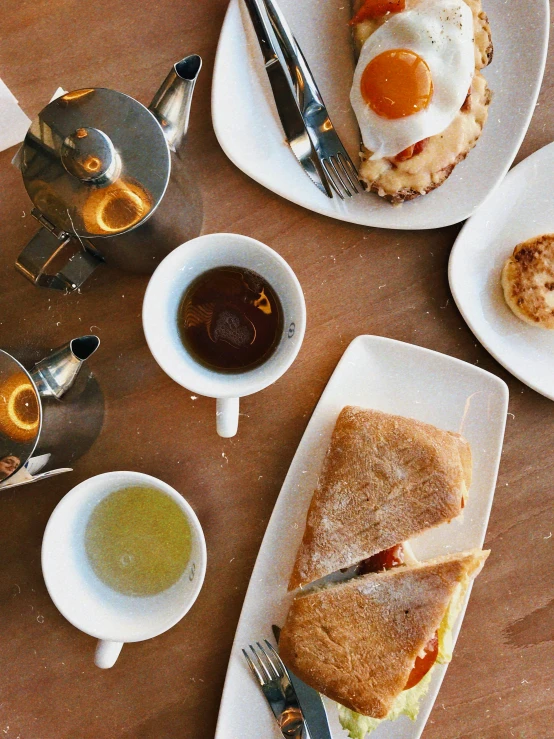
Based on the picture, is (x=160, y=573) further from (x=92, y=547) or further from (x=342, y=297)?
(x=342, y=297)

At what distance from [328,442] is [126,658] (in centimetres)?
59

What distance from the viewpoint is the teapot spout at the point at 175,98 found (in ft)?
3.19

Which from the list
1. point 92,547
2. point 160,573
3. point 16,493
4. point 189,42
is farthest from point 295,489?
point 189,42

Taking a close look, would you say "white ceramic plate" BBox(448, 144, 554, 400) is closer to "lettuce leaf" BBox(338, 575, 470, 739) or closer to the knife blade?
"lettuce leaf" BBox(338, 575, 470, 739)

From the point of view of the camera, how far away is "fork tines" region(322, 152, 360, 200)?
1237 mm

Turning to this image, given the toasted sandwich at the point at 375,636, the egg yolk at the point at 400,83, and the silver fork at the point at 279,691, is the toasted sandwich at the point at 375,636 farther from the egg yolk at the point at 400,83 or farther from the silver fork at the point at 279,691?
the egg yolk at the point at 400,83

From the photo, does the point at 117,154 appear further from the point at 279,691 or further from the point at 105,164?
the point at 279,691

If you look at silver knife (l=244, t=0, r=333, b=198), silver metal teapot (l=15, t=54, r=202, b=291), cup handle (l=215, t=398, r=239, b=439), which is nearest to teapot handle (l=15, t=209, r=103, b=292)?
silver metal teapot (l=15, t=54, r=202, b=291)

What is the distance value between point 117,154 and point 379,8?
0.63 metres

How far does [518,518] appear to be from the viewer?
1272mm

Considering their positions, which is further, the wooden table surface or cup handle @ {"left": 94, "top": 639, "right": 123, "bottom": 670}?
the wooden table surface

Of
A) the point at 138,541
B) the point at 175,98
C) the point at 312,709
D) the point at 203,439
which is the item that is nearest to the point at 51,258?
the point at 175,98

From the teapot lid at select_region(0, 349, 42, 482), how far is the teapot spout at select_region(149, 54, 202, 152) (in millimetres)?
444

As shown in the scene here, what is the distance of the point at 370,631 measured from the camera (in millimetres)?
1130
